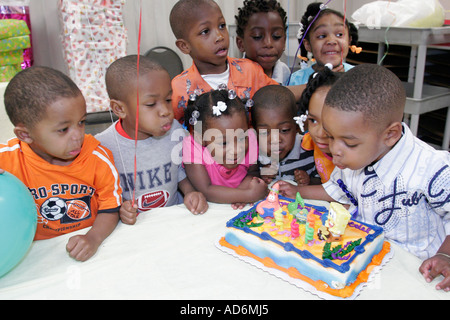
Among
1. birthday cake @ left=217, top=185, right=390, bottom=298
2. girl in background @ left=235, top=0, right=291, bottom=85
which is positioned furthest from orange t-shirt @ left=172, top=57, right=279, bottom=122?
birthday cake @ left=217, top=185, right=390, bottom=298

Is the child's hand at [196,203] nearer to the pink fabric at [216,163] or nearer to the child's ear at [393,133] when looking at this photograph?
the pink fabric at [216,163]

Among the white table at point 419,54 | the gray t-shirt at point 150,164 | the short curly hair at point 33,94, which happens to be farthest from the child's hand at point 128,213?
the white table at point 419,54

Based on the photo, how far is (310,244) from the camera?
36.2 inches

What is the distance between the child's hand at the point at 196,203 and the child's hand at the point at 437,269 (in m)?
0.66

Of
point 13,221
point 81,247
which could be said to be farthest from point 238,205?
point 13,221

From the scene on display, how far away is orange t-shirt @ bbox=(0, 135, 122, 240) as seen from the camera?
107cm

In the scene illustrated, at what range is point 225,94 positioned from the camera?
141cm

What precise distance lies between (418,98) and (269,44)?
1025mm

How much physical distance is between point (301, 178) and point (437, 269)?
2.14 feet

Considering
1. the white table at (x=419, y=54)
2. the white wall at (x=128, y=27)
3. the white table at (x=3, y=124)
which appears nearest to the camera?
the white table at (x=3, y=124)

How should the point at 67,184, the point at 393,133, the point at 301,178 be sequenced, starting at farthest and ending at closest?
1. the point at 301,178
2. the point at 67,184
3. the point at 393,133

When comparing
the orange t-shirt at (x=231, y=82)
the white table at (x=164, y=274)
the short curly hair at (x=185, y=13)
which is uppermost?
the short curly hair at (x=185, y=13)

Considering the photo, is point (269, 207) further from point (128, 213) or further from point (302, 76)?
point (302, 76)

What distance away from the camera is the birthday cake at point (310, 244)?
833 mm
